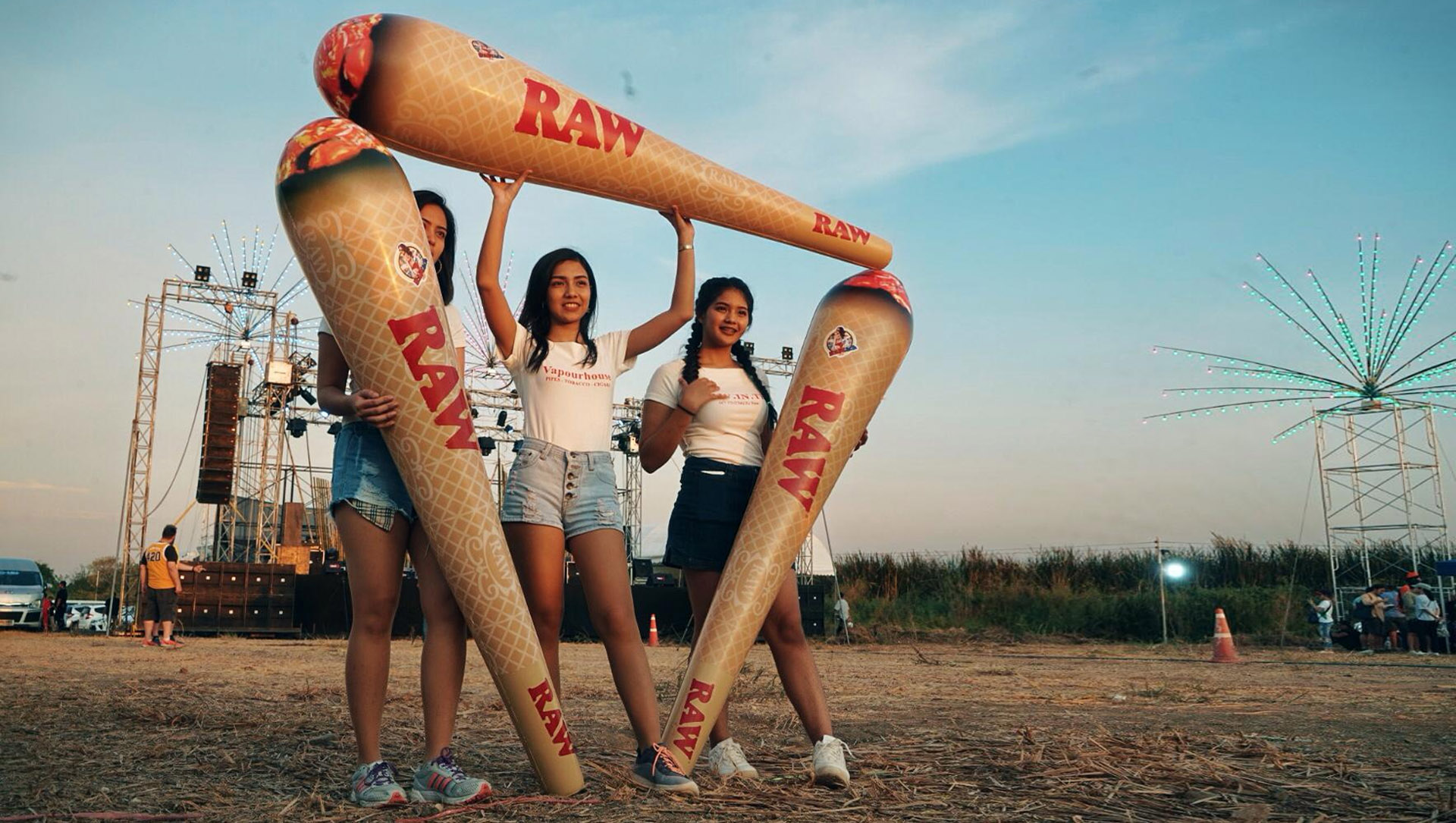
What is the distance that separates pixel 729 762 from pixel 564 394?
1.35 meters

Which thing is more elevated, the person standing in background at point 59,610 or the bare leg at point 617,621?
the bare leg at point 617,621

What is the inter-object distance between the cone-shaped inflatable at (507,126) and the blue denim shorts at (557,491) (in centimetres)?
94

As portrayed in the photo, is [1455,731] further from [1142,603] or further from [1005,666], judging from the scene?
[1142,603]

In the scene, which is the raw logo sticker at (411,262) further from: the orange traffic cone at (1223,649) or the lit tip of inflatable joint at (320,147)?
the orange traffic cone at (1223,649)

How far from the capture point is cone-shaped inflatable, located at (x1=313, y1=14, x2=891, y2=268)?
3.12 metres

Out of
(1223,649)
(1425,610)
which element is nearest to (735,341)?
(1223,649)

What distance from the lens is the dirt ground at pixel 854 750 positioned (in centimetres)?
297

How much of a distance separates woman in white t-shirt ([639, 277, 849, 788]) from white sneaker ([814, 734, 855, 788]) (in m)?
0.05

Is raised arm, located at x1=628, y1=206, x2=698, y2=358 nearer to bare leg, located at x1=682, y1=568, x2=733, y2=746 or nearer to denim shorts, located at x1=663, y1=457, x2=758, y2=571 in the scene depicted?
denim shorts, located at x1=663, y1=457, x2=758, y2=571

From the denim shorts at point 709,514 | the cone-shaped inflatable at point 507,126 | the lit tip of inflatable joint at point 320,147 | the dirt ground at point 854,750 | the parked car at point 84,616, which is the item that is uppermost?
the cone-shaped inflatable at point 507,126

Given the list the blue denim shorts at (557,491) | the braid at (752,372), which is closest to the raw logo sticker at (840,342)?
the braid at (752,372)

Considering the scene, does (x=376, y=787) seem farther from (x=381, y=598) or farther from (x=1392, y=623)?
(x=1392, y=623)

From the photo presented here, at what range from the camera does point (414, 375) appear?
312 cm

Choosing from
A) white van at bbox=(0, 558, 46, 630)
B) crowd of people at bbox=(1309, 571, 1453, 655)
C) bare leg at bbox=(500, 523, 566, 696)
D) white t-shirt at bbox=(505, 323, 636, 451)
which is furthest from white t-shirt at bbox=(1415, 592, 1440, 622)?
white van at bbox=(0, 558, 46, 630)
